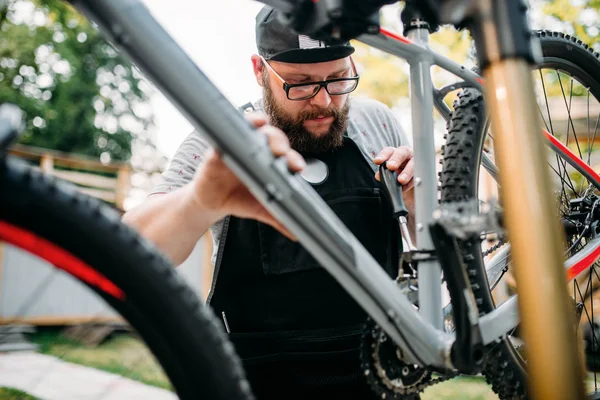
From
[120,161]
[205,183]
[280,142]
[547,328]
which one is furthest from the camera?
[120,161]

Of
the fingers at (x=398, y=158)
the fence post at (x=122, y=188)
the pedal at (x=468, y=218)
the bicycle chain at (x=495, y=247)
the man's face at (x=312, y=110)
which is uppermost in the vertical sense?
the fence post at (x=122, y=188)

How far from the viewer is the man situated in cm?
124

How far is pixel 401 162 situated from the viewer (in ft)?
3.56

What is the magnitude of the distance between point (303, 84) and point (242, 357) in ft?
2.30

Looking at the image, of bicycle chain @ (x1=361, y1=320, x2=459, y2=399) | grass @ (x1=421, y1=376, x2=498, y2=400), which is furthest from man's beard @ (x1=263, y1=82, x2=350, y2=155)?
grass @ (x1=421, y1=376, x2=498, y2=400)

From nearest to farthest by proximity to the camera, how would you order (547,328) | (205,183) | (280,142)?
1. (547,328)
2. (280,142)
3. (205,183)

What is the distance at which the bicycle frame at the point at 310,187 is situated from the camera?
594 millimetres

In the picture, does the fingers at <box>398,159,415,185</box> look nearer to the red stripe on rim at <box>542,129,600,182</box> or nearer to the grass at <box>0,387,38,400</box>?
the red stripe on rim at <box>542,129,600,182</box>

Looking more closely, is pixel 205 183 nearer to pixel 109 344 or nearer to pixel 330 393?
pixel 109 344

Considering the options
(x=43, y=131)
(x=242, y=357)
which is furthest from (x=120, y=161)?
(x=242, y=357)

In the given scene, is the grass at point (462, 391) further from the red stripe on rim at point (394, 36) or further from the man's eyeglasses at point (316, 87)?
the red stripe on rim at point (394, 36)

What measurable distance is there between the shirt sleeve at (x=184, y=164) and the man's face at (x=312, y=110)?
A: 224 millimetres

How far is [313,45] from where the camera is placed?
1.24m

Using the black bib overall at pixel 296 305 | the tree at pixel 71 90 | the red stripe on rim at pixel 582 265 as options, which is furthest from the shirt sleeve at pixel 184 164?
the tree at pixel 71 90
